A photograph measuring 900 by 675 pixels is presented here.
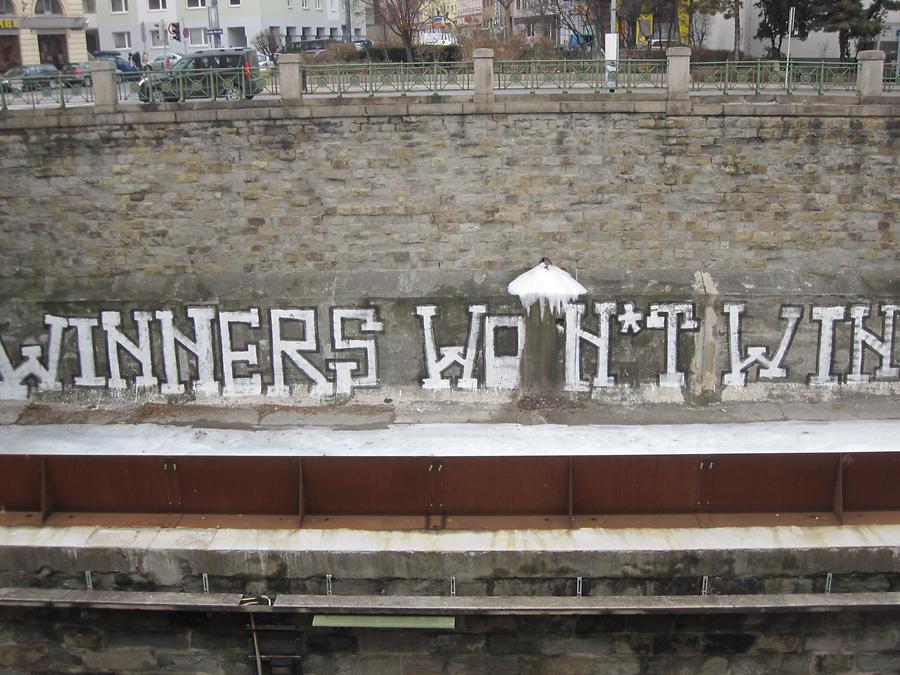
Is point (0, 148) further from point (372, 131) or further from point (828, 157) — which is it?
point (828, 157)

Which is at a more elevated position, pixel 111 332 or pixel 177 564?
pixel 111 332

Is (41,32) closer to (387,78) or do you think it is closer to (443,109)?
(387,78)

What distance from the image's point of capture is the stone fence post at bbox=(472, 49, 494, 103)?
18.2m

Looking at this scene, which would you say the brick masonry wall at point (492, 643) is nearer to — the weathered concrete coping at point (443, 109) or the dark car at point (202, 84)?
the weathered concrete coping at point (443, 109)

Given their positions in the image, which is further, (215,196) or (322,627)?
(215,196)

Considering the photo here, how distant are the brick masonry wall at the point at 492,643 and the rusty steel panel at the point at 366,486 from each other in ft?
5.26

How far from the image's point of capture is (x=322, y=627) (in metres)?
11.9

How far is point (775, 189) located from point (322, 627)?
40.9 feet

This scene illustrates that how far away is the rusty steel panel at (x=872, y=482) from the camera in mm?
Answer: 12516

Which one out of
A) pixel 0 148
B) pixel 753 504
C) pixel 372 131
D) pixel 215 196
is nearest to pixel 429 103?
pixel 372 131

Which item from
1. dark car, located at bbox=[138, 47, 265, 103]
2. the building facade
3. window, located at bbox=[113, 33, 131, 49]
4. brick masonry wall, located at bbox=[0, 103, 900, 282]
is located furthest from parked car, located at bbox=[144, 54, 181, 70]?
window, located at bbox=[113, 33, 131, 49]

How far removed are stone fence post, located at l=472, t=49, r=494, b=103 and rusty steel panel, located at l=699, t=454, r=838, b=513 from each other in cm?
910

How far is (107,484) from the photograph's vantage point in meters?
12.8

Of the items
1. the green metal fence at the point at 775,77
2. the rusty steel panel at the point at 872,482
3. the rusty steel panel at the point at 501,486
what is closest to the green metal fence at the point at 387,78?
the green metal fence at the point at 775,77
